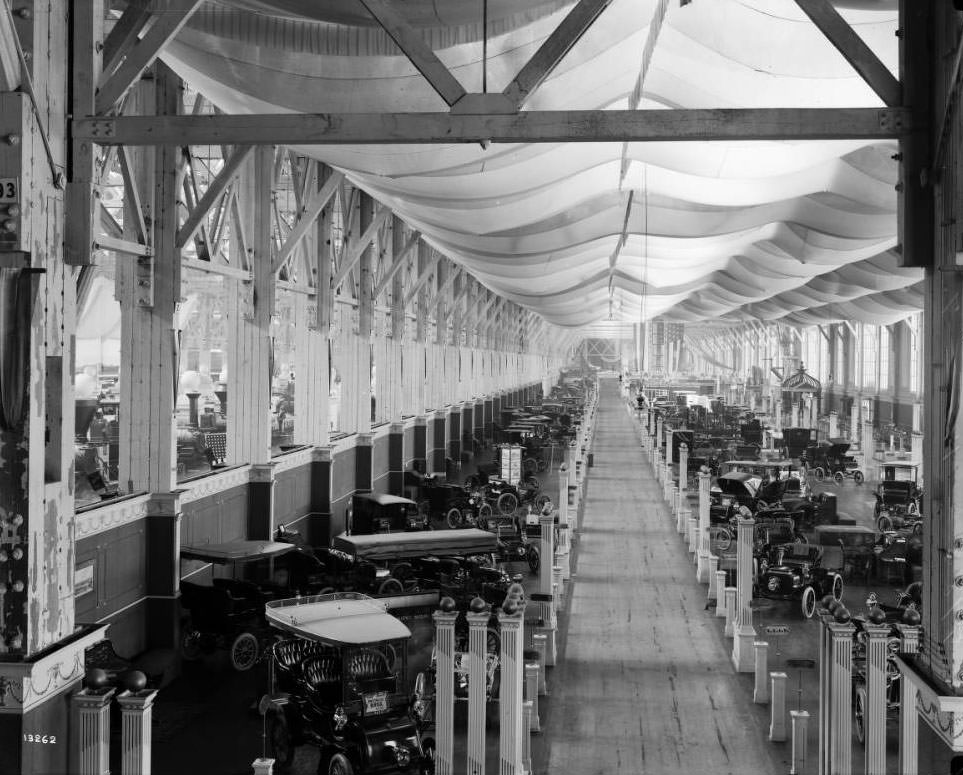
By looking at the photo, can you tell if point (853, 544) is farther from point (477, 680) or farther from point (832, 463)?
point (832, 463)

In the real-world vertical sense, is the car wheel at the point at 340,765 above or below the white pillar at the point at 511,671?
below

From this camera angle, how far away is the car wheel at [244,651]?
11234mm

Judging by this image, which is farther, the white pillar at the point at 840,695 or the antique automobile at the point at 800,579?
the antique automobile at the point at 800,579

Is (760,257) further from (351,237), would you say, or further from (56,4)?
(56,4)

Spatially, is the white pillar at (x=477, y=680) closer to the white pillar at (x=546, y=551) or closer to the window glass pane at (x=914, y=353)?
the white pillar at (x=546, y=551)

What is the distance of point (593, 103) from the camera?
1044 cm

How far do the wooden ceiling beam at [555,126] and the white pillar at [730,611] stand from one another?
860cm

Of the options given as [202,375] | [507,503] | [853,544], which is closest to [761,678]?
[853,544]

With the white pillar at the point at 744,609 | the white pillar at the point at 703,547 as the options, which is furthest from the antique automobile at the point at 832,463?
the white pillar at the point at 744,609

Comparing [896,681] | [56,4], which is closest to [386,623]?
[896,681]

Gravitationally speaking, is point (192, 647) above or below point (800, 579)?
below

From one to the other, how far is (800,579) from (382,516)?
7184 mm

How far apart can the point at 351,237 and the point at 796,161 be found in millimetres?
11584

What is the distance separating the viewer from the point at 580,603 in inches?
584
